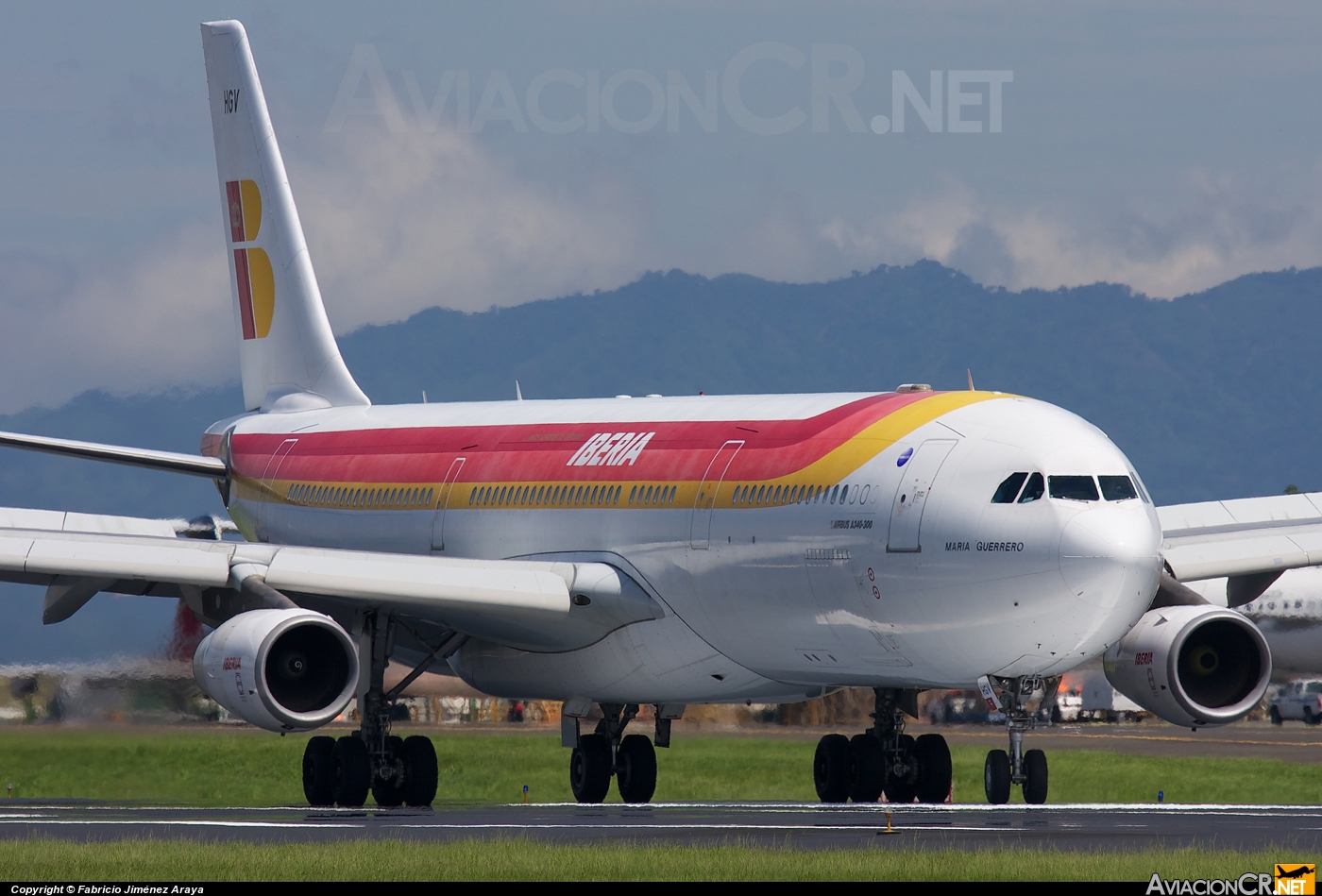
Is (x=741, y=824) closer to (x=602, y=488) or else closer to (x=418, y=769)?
(x=602, y=488)

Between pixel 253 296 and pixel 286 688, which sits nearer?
pixel 286 688

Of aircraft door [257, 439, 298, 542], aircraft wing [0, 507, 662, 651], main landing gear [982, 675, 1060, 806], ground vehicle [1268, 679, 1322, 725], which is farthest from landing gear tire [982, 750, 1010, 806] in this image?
ground vehicle [1268, 679, 1322, 725]

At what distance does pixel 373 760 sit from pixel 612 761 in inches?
137

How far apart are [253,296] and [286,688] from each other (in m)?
13.6

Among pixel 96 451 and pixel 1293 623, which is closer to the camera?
pixel 96 451

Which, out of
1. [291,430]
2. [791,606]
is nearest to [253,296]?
[291,430]

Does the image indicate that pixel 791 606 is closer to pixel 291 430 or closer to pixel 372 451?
pixel 372 451

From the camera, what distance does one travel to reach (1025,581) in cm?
2034

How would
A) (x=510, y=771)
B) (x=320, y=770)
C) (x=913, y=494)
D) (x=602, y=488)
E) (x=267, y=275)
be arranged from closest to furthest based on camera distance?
(x=913, y=494) → (x=602, y=488) → (x=320, y=770) → (x=267, y=275) → (x=510, y=771)

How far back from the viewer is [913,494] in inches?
846

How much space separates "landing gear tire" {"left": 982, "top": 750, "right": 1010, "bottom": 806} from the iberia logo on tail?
16563 millimetres

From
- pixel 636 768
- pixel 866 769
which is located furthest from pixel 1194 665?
pixel 636 768

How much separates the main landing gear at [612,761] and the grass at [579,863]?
32.5 feet

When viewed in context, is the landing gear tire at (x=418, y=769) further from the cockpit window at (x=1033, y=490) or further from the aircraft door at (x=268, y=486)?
the cockpit window at (x=1033, y=490)
